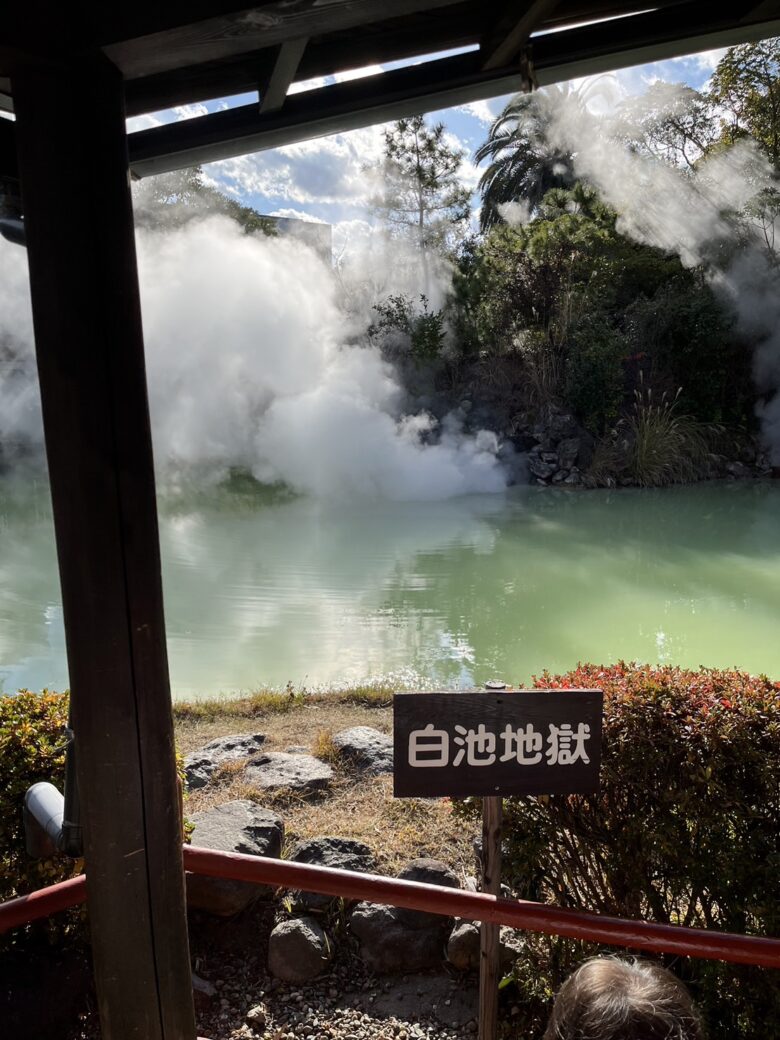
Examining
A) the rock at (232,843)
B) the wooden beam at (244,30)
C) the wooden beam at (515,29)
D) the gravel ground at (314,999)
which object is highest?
the wooden beam at (515,29)

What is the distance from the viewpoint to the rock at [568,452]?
17656 millimetres

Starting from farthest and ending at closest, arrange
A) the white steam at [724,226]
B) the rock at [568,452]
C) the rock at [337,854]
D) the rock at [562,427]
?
the white steam at [724,226] < the rock at [562,427] < the rock at [568,452] < the rock at [337,854]

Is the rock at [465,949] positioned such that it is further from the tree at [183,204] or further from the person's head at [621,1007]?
the tree at [183,204]

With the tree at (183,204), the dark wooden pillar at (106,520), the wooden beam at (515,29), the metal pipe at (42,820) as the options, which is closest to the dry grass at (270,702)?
the metal pipe at (42,820)

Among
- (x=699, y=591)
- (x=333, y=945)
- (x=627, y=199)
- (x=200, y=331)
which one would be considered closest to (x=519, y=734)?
(x=333, y=945)

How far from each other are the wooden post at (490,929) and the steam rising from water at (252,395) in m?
14.7

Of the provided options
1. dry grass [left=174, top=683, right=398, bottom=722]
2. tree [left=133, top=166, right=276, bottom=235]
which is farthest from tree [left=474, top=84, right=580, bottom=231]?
dry grass [left=174, top=683, right=398, bottom=722]

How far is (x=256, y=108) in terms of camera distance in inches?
79.6

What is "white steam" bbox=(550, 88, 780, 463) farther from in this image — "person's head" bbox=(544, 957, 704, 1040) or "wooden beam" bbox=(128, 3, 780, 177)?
"person's head" bbox=(544, 957, 704, 1040)

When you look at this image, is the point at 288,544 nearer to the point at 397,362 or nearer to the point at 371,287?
the point at 397,362

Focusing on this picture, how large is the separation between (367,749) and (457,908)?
2800 mm

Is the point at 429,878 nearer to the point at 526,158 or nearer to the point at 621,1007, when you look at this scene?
the point at 621,1007

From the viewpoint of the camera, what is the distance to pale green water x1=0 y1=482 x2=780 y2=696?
23.1ft

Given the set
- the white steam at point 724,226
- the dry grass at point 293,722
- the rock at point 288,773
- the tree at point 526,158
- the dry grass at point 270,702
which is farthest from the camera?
the tree at point 526,158
